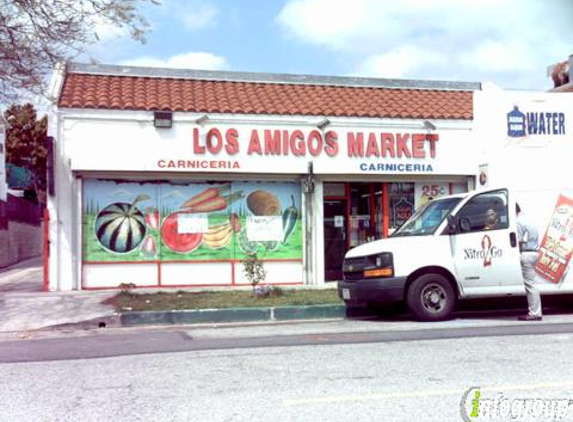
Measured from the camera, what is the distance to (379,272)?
33.7ft

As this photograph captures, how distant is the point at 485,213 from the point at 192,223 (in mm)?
7176

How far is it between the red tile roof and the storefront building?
0.15 ft

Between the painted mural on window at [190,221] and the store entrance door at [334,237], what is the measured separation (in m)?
0.77

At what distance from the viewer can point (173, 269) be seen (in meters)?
15.3

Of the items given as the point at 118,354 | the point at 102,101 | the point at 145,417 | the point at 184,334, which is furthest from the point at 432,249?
the point at 102,101

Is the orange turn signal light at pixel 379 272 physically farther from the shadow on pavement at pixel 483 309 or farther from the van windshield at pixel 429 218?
the shadow on pavement at pixel 483 309

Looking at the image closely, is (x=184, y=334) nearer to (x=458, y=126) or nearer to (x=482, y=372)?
(x=482, y=372)

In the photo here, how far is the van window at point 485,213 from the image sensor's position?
1041cm

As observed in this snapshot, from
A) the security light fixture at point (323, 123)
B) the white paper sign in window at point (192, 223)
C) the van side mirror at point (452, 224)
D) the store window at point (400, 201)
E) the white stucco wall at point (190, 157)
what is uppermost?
the security light fixture at point (323, 123)

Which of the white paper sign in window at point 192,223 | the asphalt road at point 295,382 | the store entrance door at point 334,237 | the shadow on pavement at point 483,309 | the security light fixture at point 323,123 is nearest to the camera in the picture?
the asphalt road at point 295,382

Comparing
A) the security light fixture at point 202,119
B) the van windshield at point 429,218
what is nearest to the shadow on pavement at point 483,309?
the van windshield at point 429,218

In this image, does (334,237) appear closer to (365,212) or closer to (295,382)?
(365,212)

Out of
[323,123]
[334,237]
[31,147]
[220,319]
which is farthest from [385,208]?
[31,147]

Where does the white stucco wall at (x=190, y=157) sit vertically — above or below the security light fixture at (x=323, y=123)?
below
